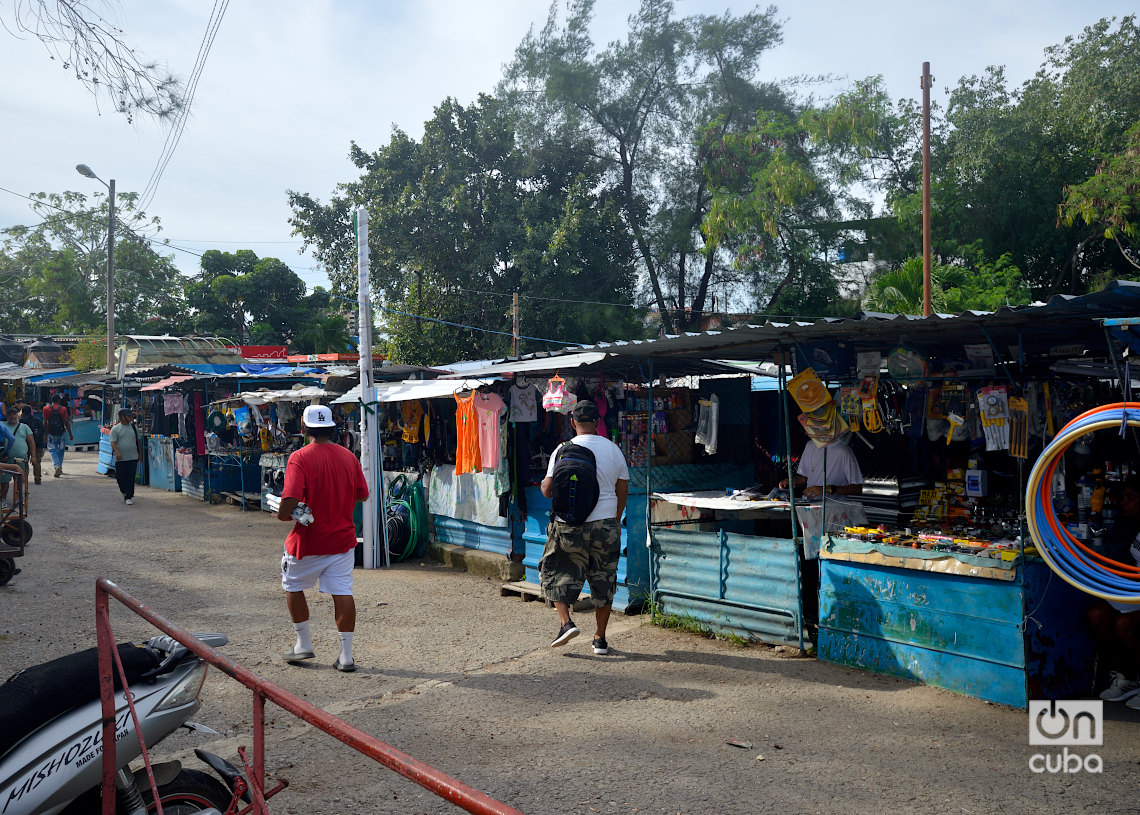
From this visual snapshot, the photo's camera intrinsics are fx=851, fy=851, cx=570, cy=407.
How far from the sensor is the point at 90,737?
3.17 meters

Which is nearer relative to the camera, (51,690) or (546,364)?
(51,690)

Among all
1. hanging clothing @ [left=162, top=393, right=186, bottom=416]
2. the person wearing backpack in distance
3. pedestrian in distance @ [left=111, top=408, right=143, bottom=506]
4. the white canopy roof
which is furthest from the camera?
hanging clothing @ [left=162, top=393, right=186, bottom=416]

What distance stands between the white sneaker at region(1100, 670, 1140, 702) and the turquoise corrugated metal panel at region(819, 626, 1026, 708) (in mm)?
636

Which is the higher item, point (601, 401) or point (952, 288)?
point (952, 288)

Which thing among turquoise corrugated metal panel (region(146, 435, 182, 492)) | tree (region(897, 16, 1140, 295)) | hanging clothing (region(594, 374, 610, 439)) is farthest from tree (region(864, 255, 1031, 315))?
turquoise corrugated metal panel (region(146, 435, 182, 492))

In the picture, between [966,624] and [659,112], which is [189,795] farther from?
[659,112]

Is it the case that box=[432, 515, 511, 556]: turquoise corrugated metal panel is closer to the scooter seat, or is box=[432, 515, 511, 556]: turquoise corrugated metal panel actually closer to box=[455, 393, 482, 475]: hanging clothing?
box=[455, 393, 482, 475]: hanging clothing

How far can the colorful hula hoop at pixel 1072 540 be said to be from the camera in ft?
14.7

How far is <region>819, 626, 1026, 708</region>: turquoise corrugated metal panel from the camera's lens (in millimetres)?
5324

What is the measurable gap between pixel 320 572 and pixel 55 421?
18424mm

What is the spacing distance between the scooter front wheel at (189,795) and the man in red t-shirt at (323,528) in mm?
2735

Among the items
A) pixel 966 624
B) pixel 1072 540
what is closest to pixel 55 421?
pixel 966 624

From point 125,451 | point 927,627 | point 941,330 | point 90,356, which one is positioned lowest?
point 927,627

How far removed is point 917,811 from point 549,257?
74.7 ft
